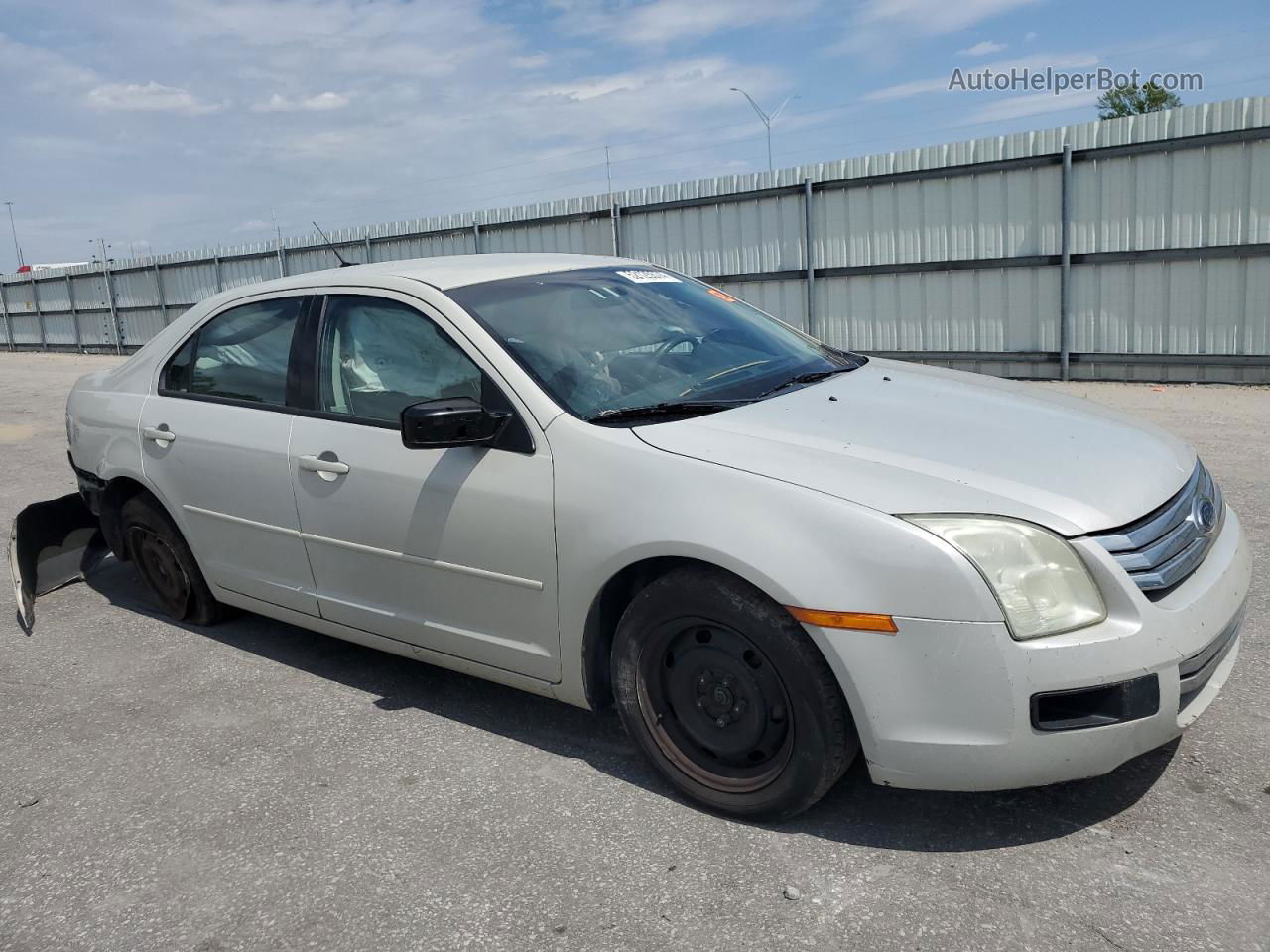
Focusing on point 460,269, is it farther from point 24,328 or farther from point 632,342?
point 24,328

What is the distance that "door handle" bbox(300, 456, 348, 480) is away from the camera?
12.4 feet

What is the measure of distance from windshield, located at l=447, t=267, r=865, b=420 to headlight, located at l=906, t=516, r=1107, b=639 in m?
0.99

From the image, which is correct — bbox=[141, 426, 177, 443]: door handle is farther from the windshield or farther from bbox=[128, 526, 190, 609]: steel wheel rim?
the windshield

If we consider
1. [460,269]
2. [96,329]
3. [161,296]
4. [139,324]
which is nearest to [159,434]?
[460,269]

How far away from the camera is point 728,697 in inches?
115

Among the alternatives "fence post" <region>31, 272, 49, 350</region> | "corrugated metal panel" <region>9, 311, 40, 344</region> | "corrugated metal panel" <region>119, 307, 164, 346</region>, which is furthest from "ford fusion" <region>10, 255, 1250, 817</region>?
"corrugated metal panel" <region>9, 311, 40, 344</region>

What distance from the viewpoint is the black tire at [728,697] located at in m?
2.74

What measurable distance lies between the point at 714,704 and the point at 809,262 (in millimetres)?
11403

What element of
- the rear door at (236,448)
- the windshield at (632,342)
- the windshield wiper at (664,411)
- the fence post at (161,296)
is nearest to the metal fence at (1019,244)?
the windshield at (632,342)

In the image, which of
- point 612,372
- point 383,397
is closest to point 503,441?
point 612,372

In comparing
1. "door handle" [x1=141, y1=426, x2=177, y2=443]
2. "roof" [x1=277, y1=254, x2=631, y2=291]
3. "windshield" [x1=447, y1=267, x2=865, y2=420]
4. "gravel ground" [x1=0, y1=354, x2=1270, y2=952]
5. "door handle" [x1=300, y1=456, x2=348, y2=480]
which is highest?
"roof" [x1=277, y1=254, x2=631, y2=291]

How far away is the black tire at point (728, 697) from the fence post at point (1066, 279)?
33.0 feet

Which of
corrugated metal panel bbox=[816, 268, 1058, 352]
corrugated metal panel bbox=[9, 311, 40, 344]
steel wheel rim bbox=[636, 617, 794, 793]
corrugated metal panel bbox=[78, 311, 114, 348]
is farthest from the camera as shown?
corrugated metal panel bbox=[9, 311, 40, 344]

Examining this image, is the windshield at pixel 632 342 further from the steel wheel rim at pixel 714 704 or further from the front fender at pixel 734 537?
the steel wheel rim at pixel 714 704
